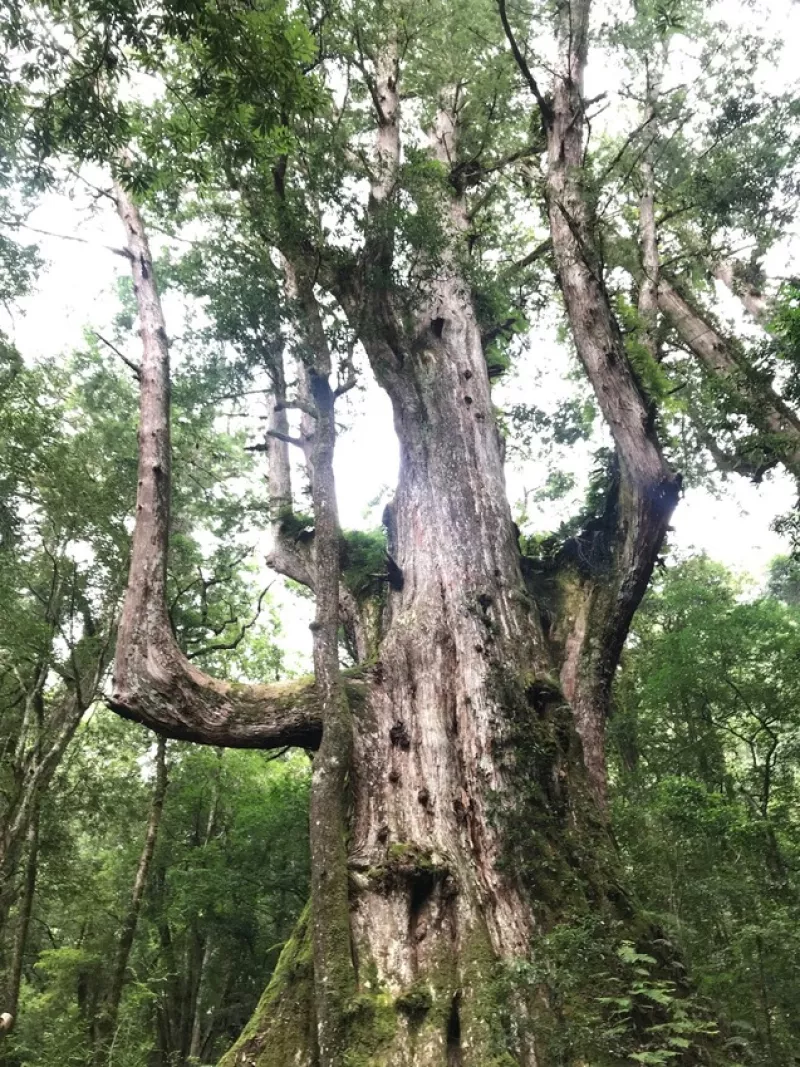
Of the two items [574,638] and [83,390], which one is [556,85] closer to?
[574,638]

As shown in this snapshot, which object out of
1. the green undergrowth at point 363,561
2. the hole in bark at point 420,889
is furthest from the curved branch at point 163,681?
the green undergrowth at point 363,561

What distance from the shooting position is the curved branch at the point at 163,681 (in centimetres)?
506

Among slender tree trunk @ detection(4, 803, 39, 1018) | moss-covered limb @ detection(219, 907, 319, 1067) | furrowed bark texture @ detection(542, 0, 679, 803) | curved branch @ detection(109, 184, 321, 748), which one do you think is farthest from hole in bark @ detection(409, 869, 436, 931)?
slender tree trunk @ detection(4, 803, 39, 1018)

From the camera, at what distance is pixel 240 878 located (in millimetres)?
11781

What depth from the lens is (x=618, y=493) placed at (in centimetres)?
728

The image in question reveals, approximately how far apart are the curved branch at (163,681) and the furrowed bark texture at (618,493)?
8.52 ft

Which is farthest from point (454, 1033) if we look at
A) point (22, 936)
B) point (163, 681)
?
point (22, 936)

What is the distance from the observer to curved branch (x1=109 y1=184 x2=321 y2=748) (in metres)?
5.06

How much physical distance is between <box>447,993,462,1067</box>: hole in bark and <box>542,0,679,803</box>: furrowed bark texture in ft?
7.90

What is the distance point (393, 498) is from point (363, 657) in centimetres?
186

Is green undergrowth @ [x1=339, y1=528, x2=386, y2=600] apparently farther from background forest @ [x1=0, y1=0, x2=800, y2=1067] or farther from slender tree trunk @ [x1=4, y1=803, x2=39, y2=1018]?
slender tree trunk @ [x1=4, y1=803, x2=39, y2=1018]

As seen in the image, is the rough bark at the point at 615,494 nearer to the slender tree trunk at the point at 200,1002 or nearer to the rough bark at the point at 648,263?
the rough bark at the point at 648,263

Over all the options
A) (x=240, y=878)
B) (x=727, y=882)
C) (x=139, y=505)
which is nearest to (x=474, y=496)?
(x=139, y=505)

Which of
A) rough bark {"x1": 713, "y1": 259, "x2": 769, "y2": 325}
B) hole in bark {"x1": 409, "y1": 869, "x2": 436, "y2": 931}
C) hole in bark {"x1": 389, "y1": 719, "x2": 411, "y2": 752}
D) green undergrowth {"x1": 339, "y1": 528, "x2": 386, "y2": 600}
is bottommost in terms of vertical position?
hole in bark {"x1": 409, "y1": 869, "x2": 436, "y2": 931}
